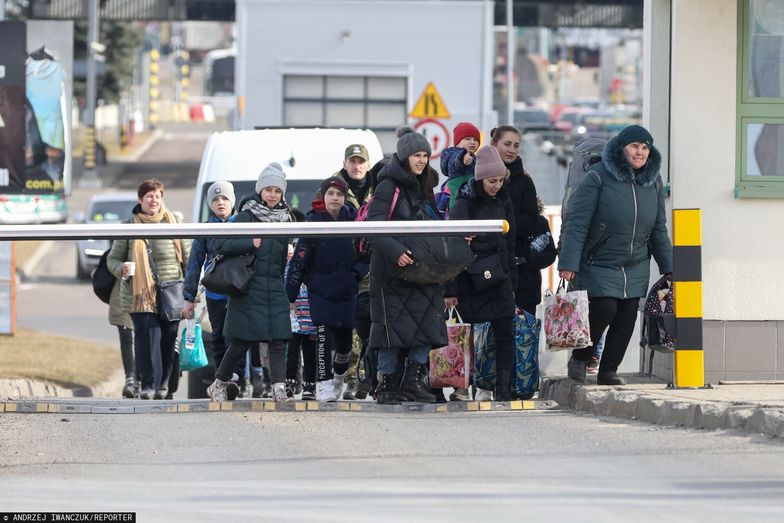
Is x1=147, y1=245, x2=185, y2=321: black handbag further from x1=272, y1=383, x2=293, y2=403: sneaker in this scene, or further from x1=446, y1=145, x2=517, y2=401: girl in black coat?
x1=446, y1=145, x2=517, y2=401: girl in black coat

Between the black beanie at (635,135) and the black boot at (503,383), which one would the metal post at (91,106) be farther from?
the black beanie at (635,135)

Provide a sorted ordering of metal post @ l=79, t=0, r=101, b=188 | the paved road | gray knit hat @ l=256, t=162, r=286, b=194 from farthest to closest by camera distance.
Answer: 1. metal post @ l=79, t=0, r=101, b=188
2. gray knit hat @ l=256, t=162, r=286, b=194
3. the paved road

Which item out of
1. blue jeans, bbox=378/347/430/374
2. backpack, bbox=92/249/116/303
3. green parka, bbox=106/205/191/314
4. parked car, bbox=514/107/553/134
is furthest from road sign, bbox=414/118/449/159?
parked car, bbox=514/107/553/134

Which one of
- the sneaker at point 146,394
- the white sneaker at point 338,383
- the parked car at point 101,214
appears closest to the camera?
the white sneaker at point 338,383

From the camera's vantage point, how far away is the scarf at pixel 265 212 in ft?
36.8

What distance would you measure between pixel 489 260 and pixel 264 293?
154 centimetres

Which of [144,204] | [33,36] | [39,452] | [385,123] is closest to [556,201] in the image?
[385,123]

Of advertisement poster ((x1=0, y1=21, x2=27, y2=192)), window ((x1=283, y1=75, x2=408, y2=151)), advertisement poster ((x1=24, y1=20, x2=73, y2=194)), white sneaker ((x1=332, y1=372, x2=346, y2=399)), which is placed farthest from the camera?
window ((x1=283, y1=75, x2=408, y2=151))

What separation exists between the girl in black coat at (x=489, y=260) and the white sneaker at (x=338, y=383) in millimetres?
1106

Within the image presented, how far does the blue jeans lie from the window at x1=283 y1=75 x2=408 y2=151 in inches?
711

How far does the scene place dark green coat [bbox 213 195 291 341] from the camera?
11.2 meters

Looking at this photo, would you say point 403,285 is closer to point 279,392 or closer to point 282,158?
point 279,392

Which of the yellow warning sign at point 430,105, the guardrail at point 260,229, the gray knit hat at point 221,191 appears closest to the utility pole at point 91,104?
the yellow warning sign at point 430,105

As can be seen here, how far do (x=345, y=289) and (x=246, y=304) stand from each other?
2.25 ft
